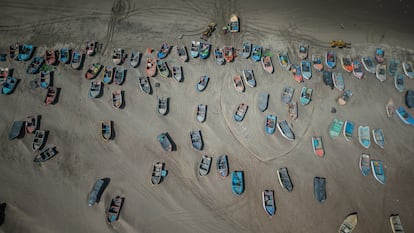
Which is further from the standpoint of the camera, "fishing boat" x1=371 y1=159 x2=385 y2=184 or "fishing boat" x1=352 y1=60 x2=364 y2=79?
"fishing boat" x1=352 y1=60 x2=364 y2=79

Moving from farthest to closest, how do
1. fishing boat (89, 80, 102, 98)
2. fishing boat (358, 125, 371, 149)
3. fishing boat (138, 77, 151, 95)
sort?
fishing boat (138, 77, 151, 95), fishing boat (89, 80, 102, 98), fishing boat (358, 125, 371, 149)

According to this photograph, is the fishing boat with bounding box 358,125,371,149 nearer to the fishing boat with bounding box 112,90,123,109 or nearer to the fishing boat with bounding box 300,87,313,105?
the fishing boat with bounding box 300,87,313,105

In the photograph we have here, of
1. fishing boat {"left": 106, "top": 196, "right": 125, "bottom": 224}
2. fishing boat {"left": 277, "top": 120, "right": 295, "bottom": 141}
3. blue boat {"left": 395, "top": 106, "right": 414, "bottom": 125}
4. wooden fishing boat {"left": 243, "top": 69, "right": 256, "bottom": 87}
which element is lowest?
fishing boat {"left": 106, "top": 196, "right": 125, "bottom": 224}

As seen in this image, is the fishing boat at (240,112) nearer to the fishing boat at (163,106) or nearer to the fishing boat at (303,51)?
the fishing boat at (163,106)

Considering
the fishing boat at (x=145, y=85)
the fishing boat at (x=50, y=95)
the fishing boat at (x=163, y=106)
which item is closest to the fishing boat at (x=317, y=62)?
the fishing boat at (x=163, y=106)

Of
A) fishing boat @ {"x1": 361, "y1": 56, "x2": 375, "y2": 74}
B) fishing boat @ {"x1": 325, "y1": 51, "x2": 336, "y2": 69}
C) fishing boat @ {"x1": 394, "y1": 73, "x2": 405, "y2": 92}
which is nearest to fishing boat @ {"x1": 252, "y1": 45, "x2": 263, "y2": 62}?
fishing boat @ {"x1": 325, "y1": 51, "x2": 336, "y2": 69}
